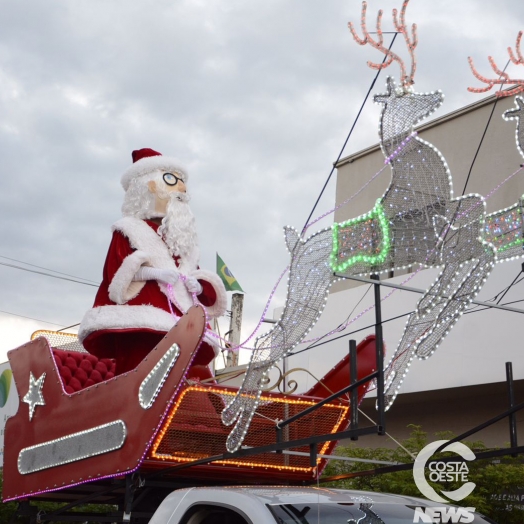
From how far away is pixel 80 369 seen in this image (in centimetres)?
809

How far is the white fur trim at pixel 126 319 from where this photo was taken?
706 centimetres

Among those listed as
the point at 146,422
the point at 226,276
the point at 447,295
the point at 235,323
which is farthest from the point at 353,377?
the point at 235,323

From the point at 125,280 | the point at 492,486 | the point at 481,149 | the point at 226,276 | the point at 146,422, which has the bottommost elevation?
the point at 492,486

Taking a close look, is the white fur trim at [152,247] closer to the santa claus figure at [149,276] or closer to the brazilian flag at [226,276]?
the santa claus figure at [149,276]

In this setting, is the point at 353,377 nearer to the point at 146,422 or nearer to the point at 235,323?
the point at 146,422

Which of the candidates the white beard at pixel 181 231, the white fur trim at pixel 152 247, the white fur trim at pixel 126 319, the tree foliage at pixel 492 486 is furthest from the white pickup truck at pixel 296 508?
the tree foliage at pixel 492 486

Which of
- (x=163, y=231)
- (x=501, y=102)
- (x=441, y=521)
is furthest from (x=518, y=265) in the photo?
(x=441, y=521)

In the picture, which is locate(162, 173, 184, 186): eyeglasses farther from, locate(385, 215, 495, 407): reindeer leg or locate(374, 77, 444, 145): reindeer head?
locate(385, 215, 495, 407): reindeer leg

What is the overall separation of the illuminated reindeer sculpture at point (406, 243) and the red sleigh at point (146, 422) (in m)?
0.61

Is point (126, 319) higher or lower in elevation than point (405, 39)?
lower

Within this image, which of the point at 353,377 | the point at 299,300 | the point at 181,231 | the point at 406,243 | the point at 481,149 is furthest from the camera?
the point at 481,149

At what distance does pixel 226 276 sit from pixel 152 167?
9.81 metres

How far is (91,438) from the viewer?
6.46m

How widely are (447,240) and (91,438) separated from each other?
3.01 metres
